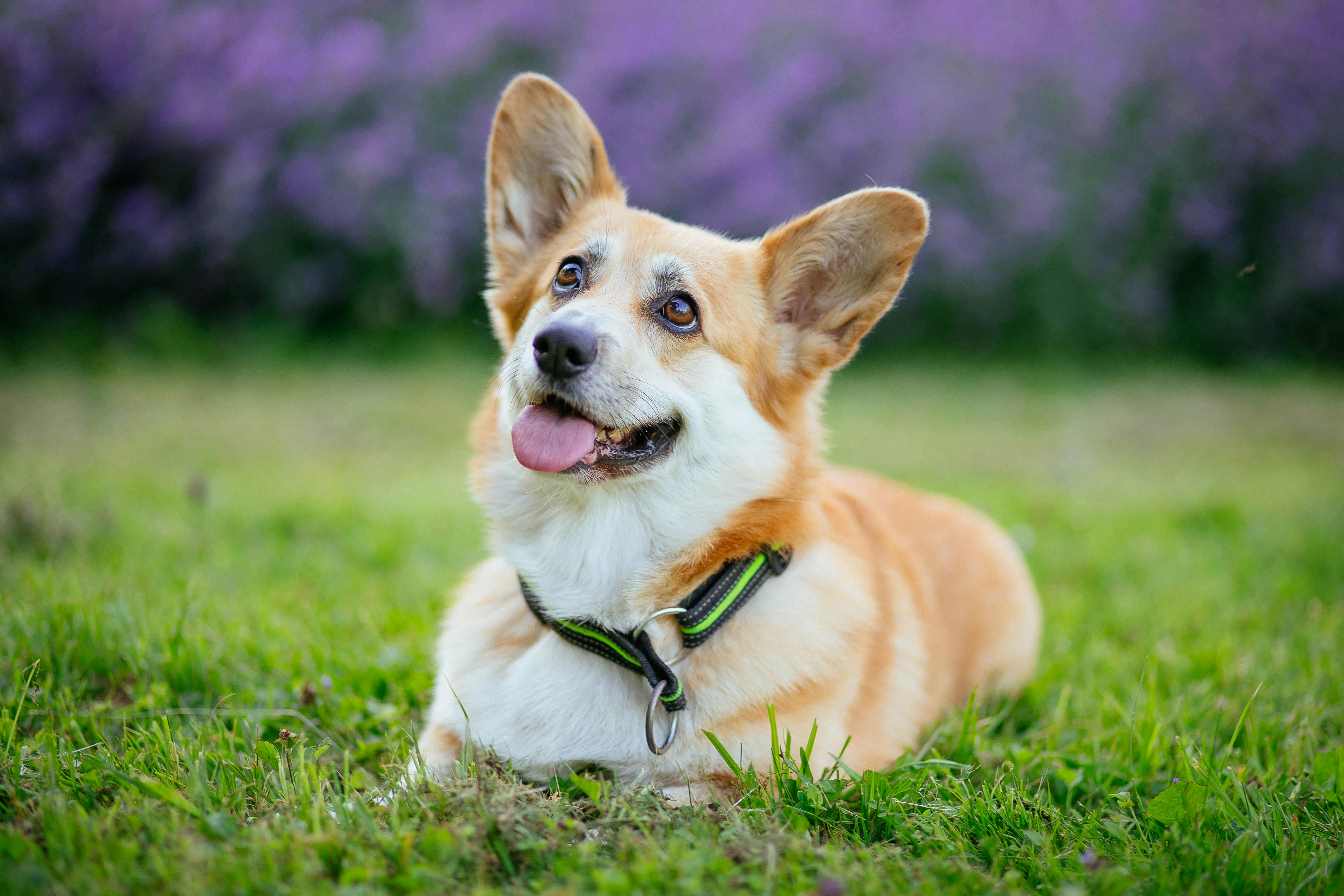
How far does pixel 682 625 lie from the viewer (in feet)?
7.20

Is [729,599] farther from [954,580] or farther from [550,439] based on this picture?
[954,580]

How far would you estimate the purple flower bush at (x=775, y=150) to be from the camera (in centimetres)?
775

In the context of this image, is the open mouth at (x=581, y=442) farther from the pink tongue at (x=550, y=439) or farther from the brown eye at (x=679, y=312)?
the brown eye at (x=679, y=312)

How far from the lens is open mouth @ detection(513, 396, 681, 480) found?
2227 millimetres

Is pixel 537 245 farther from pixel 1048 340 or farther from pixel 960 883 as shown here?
pixel 1048 340

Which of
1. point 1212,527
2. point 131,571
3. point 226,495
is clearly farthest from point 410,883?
point 1212,527

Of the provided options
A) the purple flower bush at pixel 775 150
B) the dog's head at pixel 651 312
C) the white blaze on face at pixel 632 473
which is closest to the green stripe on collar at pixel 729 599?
the white blaze on face at pixel 632 473

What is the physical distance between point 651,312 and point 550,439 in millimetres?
490

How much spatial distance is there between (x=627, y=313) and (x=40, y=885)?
5.64 feet

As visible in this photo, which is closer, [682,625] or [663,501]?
[682,625]

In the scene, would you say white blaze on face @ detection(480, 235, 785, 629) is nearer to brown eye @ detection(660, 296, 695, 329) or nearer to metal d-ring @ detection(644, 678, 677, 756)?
brown eye @ detection(660, 296, 695, 329)

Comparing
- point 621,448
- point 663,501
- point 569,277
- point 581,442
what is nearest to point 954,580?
point 663,501

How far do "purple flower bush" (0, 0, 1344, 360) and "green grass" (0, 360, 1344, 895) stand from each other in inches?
114

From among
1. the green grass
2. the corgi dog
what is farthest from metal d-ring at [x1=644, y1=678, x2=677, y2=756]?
the green grass
